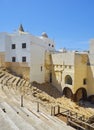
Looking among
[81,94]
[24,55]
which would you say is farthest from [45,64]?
[81,94]

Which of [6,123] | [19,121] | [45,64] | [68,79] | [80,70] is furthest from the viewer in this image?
[45,64]

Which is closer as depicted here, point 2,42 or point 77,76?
point 77,76

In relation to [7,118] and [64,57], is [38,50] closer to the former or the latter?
[64,57]

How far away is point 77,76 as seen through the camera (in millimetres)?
21969

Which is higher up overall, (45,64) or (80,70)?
(45,64)

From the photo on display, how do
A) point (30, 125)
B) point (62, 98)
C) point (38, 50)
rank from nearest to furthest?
1. point (30, 125)
2. point (62, 98)
3. point (38, 50)

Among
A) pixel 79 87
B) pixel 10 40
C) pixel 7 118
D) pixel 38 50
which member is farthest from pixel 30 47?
pixel 7 118

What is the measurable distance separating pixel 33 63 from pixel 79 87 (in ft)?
22.1

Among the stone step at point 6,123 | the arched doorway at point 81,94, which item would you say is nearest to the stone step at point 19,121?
the stone step at point 6,123

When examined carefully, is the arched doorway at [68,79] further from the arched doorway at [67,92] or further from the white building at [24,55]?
the white building at [24,55]

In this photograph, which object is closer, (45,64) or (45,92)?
(45,92)

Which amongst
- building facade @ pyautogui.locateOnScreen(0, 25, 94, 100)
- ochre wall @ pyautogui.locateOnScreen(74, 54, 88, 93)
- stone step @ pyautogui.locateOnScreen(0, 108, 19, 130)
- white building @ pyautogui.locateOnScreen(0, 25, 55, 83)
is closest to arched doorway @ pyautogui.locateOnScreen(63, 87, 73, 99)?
building facade @ pyautogui.locateOnScreen(0, 25, 94, 100)

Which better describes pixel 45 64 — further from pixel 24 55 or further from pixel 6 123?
pixel 6 123

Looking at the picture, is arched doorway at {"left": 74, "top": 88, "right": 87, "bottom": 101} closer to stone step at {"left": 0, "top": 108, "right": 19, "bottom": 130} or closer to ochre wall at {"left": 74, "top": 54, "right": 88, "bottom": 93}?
ochre wall at {"left": 74, "top": 54, "right": 88, "bottom": 93}
